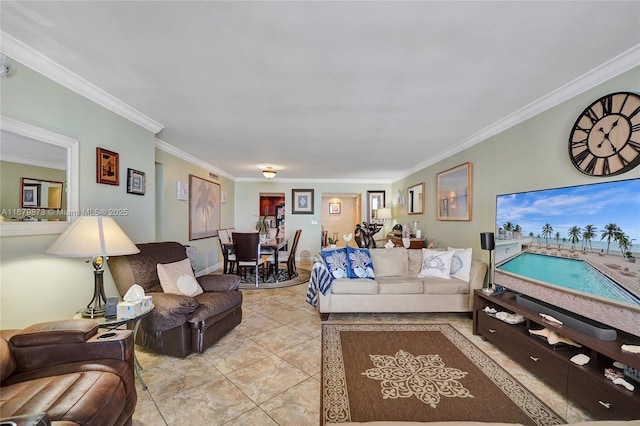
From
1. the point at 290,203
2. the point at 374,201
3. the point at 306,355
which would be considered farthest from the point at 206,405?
the point at 374,201

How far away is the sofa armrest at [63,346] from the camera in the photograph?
1450mm

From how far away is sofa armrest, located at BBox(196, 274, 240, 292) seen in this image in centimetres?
303

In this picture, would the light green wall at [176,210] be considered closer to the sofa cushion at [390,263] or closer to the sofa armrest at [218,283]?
the sofa armrest at [218,283]

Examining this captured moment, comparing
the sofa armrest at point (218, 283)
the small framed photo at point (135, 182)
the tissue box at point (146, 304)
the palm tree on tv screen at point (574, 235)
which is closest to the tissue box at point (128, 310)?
the tissue box at point (146, 304)

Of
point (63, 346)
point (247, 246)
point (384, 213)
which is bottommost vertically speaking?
point (63, 346)

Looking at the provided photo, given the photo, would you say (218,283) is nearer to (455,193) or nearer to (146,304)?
(146,304)

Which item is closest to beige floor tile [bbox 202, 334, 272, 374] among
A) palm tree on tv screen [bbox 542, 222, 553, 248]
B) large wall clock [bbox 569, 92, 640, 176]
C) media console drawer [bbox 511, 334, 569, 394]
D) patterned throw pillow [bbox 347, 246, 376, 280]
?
patterned throw pillow [bbox 347, 246, 376, 280]

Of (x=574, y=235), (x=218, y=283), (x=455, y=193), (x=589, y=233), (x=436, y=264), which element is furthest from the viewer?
(x=455, y=193)

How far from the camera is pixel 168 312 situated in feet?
7.47

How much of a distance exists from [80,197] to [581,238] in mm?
4077

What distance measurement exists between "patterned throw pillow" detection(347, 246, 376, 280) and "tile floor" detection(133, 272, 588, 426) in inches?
32.3

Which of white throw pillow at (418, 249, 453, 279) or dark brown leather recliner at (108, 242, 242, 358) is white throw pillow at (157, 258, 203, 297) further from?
white throw pillow at (418, 249, 453, 279)

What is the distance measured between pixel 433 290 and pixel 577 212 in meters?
1.75

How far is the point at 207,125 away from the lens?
10.8 feet
